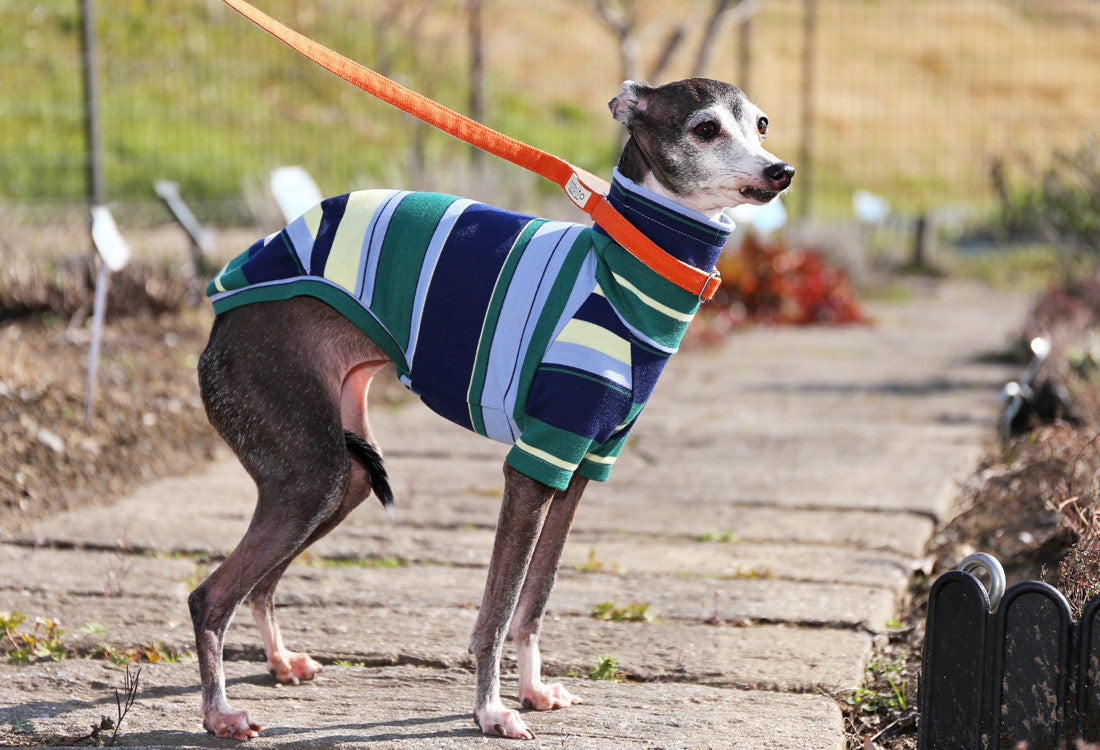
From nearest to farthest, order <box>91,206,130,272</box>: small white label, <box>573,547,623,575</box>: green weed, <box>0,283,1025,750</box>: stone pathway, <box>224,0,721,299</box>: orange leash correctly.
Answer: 1. <box>224,0,721,299</box>: orange leash
2. <box>0,283,1025,750</box>: stone pathway
3. <box>573,547,623,575</box>: green weed
4. <box>91,206,130,272</box>: small white label

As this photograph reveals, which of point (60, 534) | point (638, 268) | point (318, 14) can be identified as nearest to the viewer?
point (638, 268)

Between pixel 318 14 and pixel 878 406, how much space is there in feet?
30.0

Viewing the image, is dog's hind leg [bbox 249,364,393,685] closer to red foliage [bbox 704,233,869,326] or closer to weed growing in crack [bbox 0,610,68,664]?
weed growing in crack [bbox 0,610,68,664]

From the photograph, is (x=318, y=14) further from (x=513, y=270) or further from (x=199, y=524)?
(x=513, y=270)

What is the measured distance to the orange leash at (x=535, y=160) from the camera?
2779 millimetres

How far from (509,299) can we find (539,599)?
727mm

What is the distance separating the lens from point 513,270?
2.86 m

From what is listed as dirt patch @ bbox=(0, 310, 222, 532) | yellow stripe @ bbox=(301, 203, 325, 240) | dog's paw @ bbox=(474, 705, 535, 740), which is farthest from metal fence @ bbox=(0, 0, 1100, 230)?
dog's paw @ bbox=(474, 705, 535, 740)

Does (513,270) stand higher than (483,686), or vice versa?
(513,270)

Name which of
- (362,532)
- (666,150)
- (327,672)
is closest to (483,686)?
(327,672)

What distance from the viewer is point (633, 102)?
2.83m

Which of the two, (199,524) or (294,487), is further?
(199,524)

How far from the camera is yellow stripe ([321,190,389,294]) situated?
294cm

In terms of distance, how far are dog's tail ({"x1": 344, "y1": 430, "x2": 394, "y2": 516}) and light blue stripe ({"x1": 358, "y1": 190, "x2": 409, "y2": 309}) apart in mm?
375
